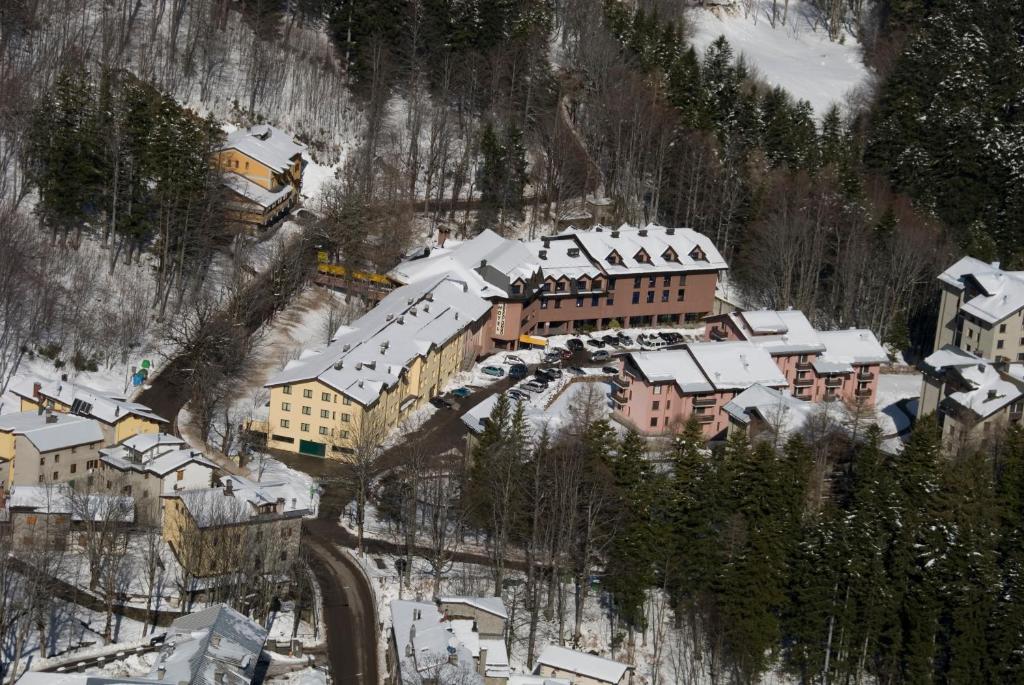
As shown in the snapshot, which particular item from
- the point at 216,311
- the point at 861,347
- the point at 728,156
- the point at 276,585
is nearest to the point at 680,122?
the point at 728,156

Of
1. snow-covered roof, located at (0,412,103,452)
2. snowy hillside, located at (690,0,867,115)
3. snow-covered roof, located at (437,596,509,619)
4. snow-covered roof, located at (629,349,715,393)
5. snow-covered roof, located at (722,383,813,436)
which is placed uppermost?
snowy hillside, located at (690,0,867,115)

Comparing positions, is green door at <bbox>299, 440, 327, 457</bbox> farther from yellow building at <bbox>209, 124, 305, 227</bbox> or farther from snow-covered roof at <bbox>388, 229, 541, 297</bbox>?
yellow building at <bbox>209, 124, 305, 227</bbox>

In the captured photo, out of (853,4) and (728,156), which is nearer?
(728,156)

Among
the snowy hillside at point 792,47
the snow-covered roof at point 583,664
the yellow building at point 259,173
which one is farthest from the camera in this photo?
the snowy hillside at point 792,47

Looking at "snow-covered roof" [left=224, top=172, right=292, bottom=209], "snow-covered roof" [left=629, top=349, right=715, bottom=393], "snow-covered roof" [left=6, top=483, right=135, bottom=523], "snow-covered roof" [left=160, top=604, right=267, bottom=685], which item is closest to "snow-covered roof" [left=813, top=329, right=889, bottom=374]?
"snow-covered roof" [left=629, top=349, right=715, bottom=393]

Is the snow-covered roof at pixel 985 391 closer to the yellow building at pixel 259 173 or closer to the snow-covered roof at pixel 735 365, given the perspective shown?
the snow-covered roof at pixel 735 365

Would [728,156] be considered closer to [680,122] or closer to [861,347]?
[680,122]

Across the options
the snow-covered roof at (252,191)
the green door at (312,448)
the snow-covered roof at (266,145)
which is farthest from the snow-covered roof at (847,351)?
the snow-covered roof at (266,145)
